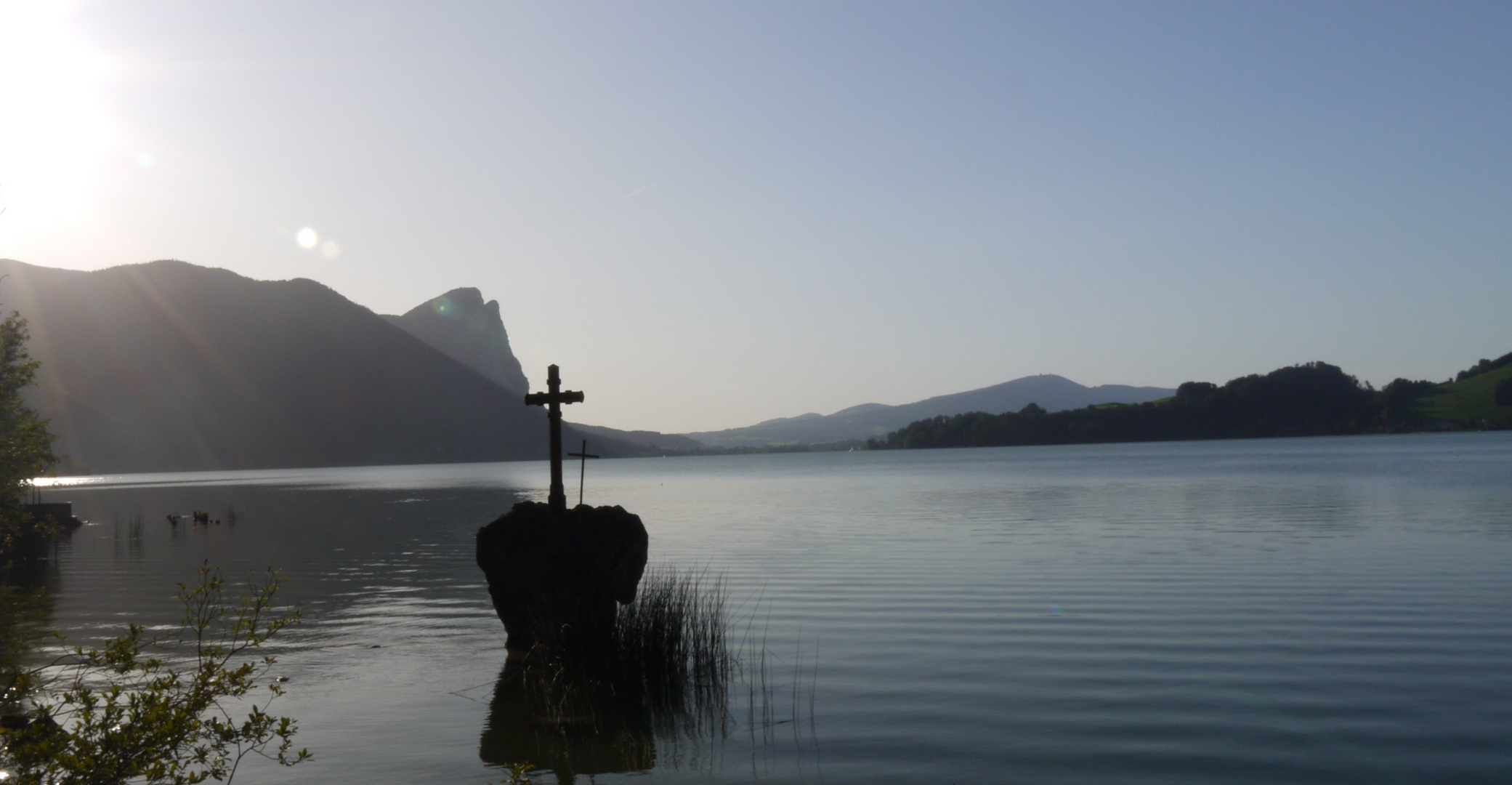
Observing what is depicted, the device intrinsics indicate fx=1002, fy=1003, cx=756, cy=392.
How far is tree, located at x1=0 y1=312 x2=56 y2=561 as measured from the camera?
26422 mm

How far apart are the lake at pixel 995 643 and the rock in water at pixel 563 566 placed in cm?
102

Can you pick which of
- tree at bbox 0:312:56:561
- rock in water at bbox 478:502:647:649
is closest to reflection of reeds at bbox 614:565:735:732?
rock in water at bbox 478:502:647:649

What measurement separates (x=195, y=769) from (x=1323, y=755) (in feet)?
33.6

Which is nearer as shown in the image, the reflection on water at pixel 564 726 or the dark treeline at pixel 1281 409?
the reflection on water at pixel 564 726

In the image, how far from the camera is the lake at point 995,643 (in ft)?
29.9

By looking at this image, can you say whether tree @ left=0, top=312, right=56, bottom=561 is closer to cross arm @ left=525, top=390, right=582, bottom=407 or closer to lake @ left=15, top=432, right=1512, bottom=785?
lake @ left=15, top=432, right=1512, bottom=785

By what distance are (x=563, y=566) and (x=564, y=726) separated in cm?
246

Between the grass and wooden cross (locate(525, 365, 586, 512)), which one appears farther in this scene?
the grass

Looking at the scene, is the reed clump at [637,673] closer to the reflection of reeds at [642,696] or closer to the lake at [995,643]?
→ the reflection of reeds at [642,696]

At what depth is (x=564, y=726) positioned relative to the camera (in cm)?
Result: 1038

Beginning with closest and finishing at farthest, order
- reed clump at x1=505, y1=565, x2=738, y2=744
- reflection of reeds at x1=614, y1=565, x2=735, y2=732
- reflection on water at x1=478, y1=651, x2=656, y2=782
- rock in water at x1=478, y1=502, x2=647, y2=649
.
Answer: reflection on water at x1=478, y1=651, x2=656, y2=782
reed clump at x1=505, y1=565, x2=738, y2=744
reflection of reeds at x1=614, y1=565, x2=735, y2=732
rock in water at x1=478, y1=502, x2=647, y2=649

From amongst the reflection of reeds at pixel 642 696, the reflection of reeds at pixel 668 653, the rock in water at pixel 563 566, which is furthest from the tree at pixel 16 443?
the reflection of reeds at pixel 668 653

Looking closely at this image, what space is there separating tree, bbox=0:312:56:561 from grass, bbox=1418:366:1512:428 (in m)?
189

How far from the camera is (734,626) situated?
1639 centimetres
